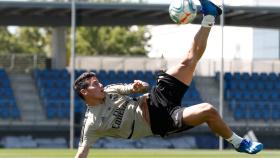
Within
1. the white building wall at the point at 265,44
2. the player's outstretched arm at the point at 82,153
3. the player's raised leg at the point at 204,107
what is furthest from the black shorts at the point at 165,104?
the white building wall at the point at 265,44

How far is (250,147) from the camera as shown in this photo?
446 inches

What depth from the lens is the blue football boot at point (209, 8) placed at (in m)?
11.8

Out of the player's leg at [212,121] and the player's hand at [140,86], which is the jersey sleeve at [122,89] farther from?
the player's leg at [212,121]

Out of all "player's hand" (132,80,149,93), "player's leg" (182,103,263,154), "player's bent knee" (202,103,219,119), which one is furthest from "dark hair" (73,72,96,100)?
"player's bent knee" (202,103,219,119)

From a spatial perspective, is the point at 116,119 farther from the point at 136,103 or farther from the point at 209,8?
the point at 209,8

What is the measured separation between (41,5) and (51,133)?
17.4ft

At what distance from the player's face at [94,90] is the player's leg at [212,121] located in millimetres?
1186

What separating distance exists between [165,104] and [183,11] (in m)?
1.32

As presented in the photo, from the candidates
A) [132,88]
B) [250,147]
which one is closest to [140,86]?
[132,88]

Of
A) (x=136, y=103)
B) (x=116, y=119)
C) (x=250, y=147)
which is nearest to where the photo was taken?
(x=250, y=147)

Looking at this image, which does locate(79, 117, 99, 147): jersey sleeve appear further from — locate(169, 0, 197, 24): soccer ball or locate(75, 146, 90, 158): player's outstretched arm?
locate(169, 0, 197, 24): soccer ball

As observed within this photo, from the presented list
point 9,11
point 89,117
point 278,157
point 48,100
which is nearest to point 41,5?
point 9,11

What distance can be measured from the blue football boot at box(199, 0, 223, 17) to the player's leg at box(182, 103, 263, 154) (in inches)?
58.0

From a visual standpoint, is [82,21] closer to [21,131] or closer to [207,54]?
[21,131]
